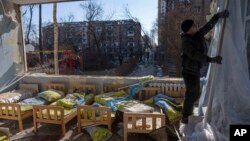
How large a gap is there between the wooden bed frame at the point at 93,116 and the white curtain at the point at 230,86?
58.1 inches

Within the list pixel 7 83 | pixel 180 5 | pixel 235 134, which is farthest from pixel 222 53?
pixel 180 5

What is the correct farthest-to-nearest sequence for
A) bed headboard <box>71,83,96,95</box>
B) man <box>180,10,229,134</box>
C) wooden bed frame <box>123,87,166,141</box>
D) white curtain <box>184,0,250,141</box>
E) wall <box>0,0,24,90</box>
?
wall <box>0,0,24,90</box>
bed headboard <box>71,83,96,95</box>
wooden bed frame <box>123,87,166,141</box>
man <box>180,10,229,134</box>
white curtain <box>184,0,250,141</box>

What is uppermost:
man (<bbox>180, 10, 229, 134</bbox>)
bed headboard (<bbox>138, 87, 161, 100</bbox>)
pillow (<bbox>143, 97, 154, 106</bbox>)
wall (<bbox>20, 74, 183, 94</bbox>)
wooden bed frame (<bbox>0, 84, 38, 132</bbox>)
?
man (<bbox>180, 10, 229, 134</bbox>)

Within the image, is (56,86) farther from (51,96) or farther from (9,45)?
(9,45)

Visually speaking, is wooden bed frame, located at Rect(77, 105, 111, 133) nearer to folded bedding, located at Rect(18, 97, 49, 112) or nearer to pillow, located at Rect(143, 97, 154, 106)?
pillow, located at Rect(143, 97, 154, 106)

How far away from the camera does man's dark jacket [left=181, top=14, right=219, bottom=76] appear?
2279mm

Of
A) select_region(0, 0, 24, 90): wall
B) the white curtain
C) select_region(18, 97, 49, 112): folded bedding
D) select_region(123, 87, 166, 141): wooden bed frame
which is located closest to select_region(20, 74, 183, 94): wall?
select_region(0, 0, 24, 90): wall

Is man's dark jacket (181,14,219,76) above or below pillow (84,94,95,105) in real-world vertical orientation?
above

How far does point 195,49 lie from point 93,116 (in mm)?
1845

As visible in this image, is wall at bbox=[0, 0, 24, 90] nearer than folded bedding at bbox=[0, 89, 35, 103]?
No

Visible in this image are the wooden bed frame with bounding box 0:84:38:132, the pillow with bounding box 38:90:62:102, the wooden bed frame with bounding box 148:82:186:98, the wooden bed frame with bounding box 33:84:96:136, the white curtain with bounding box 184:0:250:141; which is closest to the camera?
the white curtain with bounding box 184:0:250:141

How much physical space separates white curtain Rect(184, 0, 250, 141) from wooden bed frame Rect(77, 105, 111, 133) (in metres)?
1.47

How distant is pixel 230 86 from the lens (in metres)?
2.14

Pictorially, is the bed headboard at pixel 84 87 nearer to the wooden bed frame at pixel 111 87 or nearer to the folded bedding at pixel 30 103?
the wooden bed frame at pixel 111 87
